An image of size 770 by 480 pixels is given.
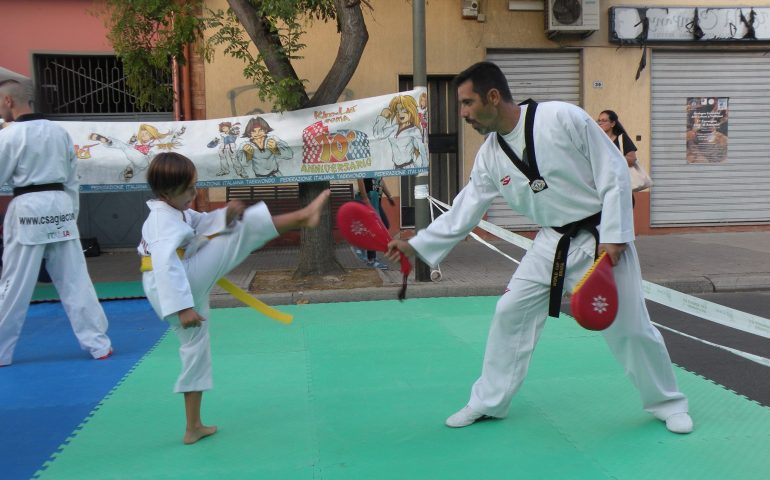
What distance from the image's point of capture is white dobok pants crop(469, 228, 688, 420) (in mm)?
3684

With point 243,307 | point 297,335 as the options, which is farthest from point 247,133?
point 297,335

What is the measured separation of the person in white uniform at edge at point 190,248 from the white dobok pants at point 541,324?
1.27 meters

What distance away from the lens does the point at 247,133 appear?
9180mm

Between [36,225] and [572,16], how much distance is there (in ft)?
34.0

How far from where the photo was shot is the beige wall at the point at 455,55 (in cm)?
1273

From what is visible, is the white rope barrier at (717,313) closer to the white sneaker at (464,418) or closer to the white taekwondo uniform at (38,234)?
the white sneaker at (464,418)

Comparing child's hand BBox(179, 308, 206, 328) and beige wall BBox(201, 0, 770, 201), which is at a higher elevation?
beige wall BBox(201, 0, 770, 201)

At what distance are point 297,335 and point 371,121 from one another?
143 inches

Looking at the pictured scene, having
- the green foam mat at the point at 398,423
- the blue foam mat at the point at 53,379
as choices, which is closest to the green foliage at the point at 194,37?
the blue foam mat at the point at 53,379

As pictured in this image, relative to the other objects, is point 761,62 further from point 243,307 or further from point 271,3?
→ point 243,307

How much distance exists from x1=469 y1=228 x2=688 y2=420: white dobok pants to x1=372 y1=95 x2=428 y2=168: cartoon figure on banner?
5171 millimetres

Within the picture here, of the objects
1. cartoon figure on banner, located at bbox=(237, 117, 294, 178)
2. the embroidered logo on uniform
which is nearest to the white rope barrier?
the embroidered logo on uniform

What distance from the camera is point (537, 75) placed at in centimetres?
1349

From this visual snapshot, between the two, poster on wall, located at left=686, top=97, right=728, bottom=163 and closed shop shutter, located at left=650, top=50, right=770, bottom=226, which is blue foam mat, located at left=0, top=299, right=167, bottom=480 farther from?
poster on wall, located at left=686, top=97, right=728, bottom=163
